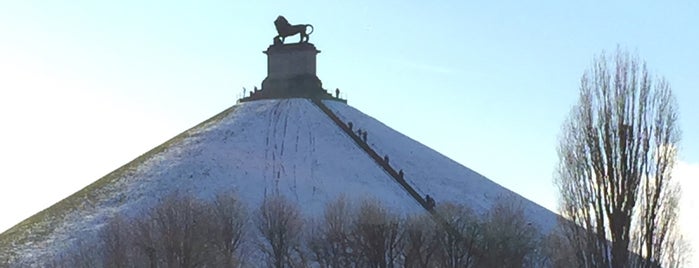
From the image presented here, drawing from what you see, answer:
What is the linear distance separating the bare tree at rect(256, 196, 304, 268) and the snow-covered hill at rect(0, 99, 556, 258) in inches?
290

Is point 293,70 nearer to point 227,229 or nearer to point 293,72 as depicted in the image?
point 293,72

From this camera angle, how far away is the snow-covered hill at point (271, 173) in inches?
3372

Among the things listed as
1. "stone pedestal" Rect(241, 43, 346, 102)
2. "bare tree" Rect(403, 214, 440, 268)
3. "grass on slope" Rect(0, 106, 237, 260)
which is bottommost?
"bare tree" Rect(403, 214, 440, 268)

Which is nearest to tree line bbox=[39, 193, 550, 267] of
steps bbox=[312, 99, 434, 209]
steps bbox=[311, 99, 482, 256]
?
steps bbox=[311, 99, 482, 256]

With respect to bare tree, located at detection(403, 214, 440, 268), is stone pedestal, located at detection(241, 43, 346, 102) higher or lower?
higher

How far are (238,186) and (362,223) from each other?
21.8 meters

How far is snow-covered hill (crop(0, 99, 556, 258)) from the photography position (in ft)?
281

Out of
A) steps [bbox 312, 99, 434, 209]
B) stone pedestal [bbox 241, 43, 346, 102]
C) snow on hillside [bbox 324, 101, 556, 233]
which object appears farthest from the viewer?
stone pedestal [bbox 241, 43, 346, 102]

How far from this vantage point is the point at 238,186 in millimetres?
87500

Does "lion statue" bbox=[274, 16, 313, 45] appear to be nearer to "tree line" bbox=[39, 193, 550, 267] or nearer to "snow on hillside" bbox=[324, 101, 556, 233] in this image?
"snow on hillside" bbox=[324, 101, 556, 233]

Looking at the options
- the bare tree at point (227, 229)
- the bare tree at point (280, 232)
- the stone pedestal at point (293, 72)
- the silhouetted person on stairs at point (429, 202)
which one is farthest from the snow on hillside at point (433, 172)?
the bare tree at point (227, 229)

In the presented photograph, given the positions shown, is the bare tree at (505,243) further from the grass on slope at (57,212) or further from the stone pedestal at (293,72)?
the stone pedestal at (293,72)

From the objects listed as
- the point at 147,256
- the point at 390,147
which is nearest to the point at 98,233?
the point at 147,256

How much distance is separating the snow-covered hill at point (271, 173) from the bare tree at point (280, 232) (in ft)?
24.2
